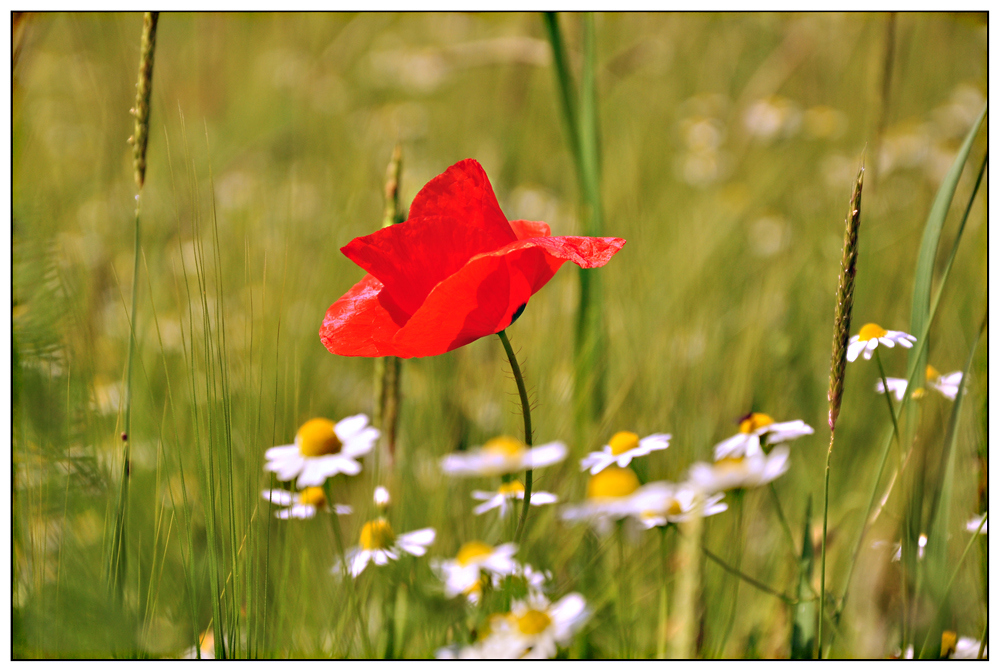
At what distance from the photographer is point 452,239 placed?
0.32 meters

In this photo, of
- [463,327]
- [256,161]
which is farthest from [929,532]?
[256,161]

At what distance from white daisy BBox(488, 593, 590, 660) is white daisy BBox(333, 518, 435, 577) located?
80 mm

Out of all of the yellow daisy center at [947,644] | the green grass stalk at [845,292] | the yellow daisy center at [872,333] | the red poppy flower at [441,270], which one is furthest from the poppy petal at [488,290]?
the yellow daisy center at [947,644]

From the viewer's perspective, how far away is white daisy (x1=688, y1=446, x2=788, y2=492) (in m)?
0.38

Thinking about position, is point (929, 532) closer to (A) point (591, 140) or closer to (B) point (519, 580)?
(B) point (519, 580)

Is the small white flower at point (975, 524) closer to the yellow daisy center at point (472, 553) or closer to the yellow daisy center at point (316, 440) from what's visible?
the yellow daisy center at point (472, 553)

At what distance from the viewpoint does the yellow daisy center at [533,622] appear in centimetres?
34

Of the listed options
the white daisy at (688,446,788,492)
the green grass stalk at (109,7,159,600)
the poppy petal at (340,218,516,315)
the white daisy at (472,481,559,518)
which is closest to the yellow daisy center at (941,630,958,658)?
the white daisy at (688,446,788,492)

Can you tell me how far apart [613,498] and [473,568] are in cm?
10

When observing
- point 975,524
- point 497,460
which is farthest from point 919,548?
point 497,460

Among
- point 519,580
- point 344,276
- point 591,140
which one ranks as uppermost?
point 591,140

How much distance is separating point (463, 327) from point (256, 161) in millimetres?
1156

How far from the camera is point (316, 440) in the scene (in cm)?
45

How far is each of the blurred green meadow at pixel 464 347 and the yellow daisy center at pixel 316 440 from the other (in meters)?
0.03
